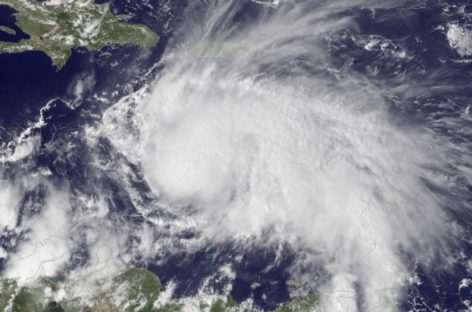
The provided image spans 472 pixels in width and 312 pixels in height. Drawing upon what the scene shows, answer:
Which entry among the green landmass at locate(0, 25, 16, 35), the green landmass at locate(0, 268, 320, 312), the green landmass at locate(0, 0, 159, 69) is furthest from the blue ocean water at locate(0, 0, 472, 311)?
the green landmass at locate(0, 268, 320, 312)

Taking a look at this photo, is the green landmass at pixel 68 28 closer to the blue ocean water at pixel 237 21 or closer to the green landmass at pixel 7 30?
the blue ocean water at pixel 237 21

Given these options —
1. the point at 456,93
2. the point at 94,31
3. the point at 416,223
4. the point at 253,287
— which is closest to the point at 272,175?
the point at 253,287

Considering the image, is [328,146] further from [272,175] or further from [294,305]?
[294,305]

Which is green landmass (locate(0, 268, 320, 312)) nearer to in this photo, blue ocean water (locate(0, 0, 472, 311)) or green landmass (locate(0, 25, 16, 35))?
blue ocean water (locate(0, 0, 472, 311))

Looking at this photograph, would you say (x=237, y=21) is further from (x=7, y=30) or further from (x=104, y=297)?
(x=104, y=297)

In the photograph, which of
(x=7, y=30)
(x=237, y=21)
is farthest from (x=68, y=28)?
(x=237, y=21)

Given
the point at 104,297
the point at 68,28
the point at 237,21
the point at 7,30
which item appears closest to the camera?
the point at 104,297
